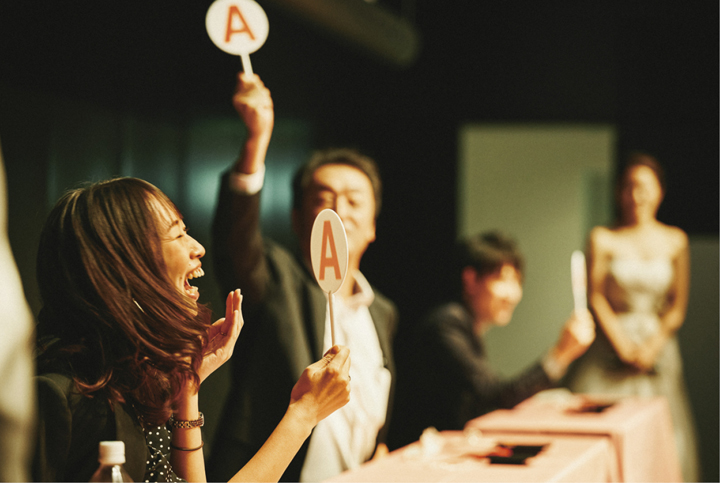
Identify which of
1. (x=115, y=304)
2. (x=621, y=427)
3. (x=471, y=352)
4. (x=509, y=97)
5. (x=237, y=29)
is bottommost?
(x=621, y=427)

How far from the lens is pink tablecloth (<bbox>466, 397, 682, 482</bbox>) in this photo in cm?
246

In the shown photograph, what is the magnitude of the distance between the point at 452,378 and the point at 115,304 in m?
2.01

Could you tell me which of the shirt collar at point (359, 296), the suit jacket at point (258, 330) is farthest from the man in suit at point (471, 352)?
the suit jacket at point (258, 330)

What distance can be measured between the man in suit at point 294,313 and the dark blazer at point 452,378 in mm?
674

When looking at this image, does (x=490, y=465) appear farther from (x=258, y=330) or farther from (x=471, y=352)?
(x=471, y=352)

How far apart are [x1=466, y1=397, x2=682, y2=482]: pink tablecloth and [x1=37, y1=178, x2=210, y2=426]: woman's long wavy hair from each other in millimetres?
1649

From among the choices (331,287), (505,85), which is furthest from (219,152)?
(505,85)

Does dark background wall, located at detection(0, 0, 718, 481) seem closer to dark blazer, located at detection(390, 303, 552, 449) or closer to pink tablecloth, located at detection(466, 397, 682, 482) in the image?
dark blazer, located at detection(390, 303, 552, 449)

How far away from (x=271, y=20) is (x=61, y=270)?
1.64 metres

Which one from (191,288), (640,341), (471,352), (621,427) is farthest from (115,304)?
(640,341)

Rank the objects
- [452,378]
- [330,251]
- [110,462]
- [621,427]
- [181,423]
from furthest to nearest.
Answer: [452,378] < [621,427] < [330,251] < [181,423] < [110,462]

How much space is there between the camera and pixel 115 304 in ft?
3.81

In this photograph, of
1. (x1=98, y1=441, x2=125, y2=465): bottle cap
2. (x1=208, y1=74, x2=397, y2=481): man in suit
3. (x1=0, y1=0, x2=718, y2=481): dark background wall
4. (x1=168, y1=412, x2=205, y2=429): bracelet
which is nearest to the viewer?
(x1=98, y1=441, x2=125, y2=465): bottle cap

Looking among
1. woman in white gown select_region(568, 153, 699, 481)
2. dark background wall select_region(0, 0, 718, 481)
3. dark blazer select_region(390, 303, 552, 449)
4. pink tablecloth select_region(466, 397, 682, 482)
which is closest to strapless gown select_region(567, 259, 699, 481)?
woman in white gown select_region(568, 153, 699, 481)
